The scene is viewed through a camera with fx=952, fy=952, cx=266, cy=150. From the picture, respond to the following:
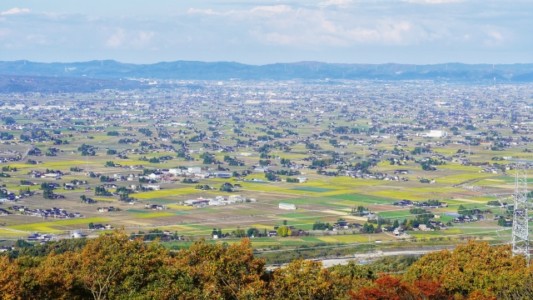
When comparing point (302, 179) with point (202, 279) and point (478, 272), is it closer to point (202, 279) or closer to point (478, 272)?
point (478, 272)

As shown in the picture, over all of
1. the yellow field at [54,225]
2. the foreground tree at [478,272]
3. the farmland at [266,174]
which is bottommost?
the farmland at [266,174]

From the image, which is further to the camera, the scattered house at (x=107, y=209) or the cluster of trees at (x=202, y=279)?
the scattered house at (x=107, y=209)

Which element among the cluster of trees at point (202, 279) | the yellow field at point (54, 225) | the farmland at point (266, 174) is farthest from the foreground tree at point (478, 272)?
the yellow field at point (54, 225)

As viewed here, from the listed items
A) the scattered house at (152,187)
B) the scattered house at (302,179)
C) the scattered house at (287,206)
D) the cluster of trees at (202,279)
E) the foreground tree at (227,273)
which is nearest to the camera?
the cluster of trees at (202,279)

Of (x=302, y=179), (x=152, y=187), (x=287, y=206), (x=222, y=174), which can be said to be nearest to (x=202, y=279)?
(x=287, y=206)

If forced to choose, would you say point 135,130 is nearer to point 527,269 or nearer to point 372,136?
point 372,136

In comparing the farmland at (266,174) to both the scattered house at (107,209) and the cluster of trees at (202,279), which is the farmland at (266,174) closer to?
the scattered house at (107,209)

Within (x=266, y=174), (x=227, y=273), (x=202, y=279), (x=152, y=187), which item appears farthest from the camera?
(x=266, y=174)
